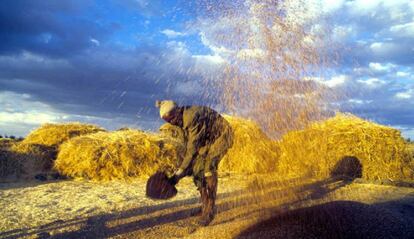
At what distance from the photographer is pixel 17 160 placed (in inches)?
345

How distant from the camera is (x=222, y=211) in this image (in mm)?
6270

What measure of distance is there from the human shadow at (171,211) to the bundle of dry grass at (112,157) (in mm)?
2316

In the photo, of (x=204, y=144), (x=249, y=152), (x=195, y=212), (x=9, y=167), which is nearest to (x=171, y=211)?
(x=195, y=212)

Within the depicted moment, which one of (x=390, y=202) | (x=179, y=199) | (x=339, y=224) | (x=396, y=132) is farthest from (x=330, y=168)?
(x=339, y=224)

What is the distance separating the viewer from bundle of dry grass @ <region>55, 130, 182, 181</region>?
29.0 feet

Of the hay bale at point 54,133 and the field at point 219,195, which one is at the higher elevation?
the hay bale at point 54,133

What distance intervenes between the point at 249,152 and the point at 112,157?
3.67 m

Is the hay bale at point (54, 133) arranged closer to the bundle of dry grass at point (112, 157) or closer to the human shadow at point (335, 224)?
the bundle of dry grass at point (112, 157)

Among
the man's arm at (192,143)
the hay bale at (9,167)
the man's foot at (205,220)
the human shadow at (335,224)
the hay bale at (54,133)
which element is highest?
the hay bale at (54,133)

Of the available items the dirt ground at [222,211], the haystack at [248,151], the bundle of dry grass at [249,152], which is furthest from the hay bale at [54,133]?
the bundle of dry grass at [249,152]

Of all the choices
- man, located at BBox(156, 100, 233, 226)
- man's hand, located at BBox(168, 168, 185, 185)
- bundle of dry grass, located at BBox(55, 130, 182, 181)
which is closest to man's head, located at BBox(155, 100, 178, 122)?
man, located at BBox(156, 100, 233, 226)

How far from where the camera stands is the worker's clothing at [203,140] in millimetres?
5289

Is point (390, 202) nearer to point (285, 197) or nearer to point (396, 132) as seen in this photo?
point (285, 197)

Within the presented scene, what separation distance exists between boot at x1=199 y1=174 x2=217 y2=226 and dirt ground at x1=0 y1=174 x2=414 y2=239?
125mm
